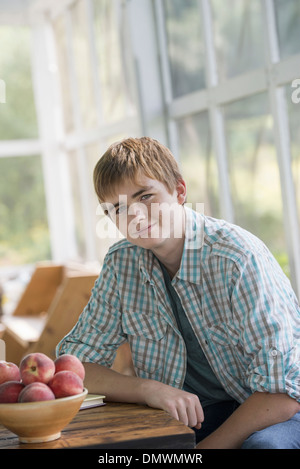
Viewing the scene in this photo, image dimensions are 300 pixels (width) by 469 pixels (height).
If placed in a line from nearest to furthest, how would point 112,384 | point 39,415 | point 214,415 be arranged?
point 39,415, point 112,384, point 214,415

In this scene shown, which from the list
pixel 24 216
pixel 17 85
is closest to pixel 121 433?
pixel 24 216

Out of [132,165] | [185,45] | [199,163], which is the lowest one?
[132,165]

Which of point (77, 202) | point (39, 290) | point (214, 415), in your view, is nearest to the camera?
point (214, 415)

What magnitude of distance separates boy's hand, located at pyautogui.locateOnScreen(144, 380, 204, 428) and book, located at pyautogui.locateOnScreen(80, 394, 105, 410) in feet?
0.40

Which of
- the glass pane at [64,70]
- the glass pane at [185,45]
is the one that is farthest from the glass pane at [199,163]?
the glass pane at [64,70]

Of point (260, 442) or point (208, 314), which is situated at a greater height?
point (208, 314)

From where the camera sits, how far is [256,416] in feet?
4.87

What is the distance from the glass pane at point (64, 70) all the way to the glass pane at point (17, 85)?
0.53 metres

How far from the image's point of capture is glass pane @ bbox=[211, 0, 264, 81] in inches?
114

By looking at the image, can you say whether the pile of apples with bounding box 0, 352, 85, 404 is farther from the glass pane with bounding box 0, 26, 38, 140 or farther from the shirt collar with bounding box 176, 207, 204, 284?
the glass pane with bounding box 0, 26, 38, 140

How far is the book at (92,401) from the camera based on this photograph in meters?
1.54

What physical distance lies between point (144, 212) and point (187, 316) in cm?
29

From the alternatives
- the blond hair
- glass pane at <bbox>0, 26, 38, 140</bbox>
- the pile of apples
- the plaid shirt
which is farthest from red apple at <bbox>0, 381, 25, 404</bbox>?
glass pane at <bbox>0, 26, 38, 140</bbox>

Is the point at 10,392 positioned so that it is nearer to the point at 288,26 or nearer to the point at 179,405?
the point at 179,405
